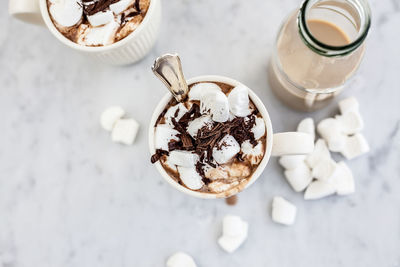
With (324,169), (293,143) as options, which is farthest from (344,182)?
(293,143)

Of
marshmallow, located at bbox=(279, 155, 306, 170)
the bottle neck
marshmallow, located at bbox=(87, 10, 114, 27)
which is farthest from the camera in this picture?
marshmallow, located at bbox=(279, 155, 306, 170)

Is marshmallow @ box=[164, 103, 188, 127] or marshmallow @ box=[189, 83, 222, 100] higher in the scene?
marshmallow @ box=[189, 83, 222, 100]

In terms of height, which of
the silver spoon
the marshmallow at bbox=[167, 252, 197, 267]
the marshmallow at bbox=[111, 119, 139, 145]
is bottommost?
the marshmallow at bbox=[167, 252, 197, 267]

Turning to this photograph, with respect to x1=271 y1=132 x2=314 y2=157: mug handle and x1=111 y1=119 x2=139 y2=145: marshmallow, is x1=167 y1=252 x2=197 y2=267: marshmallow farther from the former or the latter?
x1=271 y1=132 x2=314 y2=157: mug handle

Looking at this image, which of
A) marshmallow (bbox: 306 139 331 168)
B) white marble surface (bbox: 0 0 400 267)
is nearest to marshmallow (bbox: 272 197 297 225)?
white marble surface (bbox: 0 0 400 267)

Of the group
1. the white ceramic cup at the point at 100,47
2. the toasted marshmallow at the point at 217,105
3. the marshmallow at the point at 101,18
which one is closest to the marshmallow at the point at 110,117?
the white ceramic cup at the point at 100,47

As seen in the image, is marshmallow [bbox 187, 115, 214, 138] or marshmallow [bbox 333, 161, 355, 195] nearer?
marshmallow [bbox 187, 115, 214, 138]

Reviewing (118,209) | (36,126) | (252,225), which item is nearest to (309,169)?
(252,225)

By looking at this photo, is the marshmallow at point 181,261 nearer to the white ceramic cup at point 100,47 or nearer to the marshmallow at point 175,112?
the marshmallow at point 175,112
